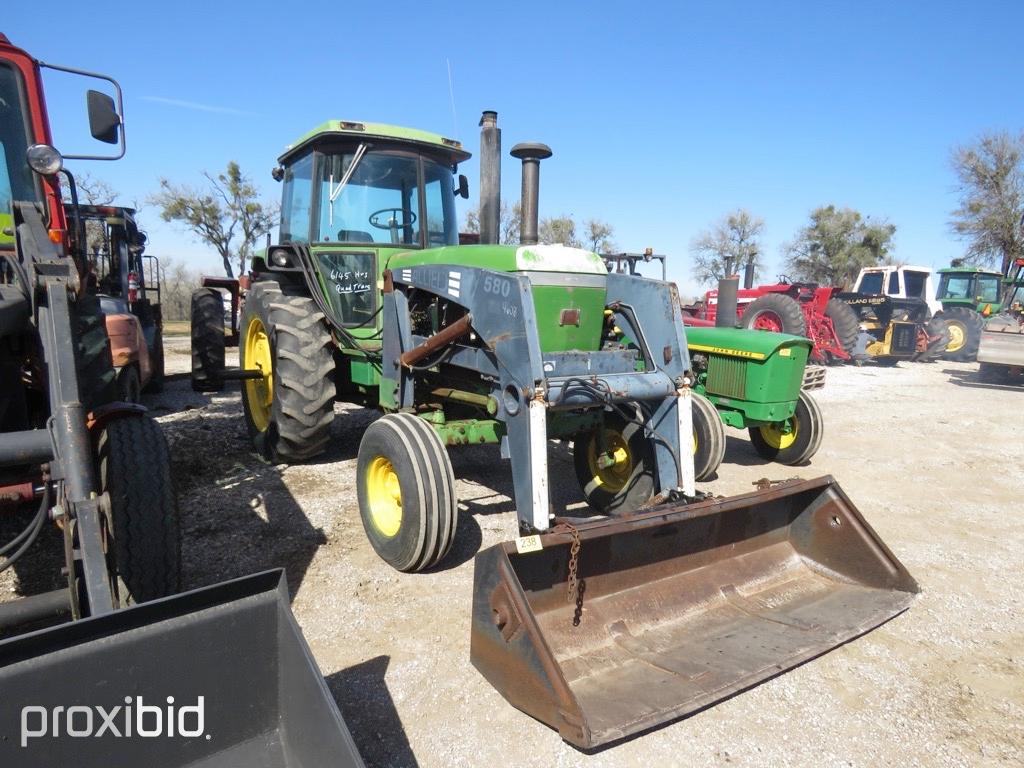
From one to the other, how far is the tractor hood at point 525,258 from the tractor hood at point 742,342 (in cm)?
170

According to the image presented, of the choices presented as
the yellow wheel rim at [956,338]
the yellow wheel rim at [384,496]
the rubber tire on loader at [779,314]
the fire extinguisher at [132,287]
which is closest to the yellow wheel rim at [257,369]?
the yellow wheel rim at [384,496]

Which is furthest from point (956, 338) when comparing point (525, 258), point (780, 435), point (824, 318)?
point (525, 258)

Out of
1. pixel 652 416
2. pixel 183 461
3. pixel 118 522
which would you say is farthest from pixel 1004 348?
pixel 118 522

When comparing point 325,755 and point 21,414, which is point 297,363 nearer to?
point 21,414

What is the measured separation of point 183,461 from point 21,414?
7.38 ft

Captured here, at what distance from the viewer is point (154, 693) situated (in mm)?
1769

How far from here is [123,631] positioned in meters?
1.71

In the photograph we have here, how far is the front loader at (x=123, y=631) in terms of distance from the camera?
164 cm

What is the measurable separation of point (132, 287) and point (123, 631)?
945 centimetres

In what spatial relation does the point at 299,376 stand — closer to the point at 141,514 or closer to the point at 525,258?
the point at 525,258

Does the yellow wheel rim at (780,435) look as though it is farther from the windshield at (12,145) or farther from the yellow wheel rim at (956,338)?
the yellow wheel rim at (956,338)

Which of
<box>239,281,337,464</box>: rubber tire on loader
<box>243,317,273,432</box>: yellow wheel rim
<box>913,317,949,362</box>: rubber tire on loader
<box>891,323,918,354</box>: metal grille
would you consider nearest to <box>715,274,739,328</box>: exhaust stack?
<box>239,281,337,464</box>: rubber tire on loader

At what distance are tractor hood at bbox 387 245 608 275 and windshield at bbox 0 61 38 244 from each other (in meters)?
2.23

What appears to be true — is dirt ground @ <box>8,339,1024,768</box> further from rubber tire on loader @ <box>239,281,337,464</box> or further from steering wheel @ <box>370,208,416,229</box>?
steering wheel @ <box>370,208,416,229</box>
